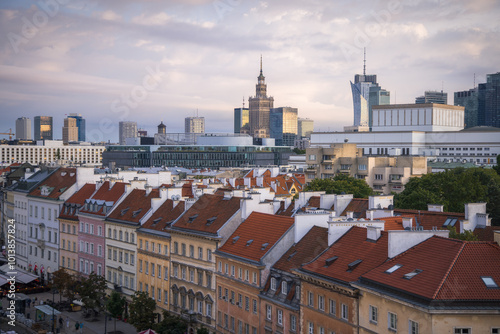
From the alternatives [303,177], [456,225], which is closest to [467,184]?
[456,225]

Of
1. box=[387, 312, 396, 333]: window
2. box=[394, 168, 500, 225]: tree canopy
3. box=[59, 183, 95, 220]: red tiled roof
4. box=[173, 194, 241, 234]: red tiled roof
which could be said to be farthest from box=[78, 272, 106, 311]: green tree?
box=[387, 312, 396, 333]: window

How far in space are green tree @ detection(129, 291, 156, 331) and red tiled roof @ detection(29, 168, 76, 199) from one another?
127 feet

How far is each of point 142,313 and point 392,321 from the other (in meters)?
34.9

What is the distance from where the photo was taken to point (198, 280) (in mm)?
69562

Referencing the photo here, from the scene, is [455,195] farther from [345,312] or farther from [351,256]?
[345,312]

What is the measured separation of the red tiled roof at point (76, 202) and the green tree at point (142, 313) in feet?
105

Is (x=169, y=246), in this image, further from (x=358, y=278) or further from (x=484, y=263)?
(x=484, y=263)

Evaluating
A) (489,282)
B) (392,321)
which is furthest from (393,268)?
(489,282)

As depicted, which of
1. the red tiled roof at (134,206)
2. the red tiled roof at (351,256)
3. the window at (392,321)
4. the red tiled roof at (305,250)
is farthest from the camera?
the red tiled roof at (134,206)

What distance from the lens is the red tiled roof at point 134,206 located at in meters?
85.7

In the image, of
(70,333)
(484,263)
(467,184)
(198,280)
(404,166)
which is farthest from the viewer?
(404,166)

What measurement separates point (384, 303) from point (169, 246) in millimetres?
37522

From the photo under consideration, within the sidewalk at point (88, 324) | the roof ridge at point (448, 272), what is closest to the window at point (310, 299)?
the roof ridge at point (448, 272)

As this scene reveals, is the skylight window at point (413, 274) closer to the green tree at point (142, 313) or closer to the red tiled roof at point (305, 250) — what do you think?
the red tiled roof at point (305, 250)
